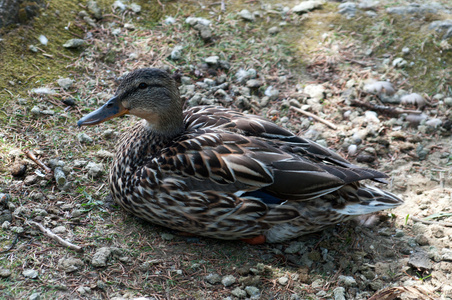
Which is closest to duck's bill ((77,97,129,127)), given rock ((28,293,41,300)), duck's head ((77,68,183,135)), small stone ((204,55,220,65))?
duck's head ((77,68,183,135))

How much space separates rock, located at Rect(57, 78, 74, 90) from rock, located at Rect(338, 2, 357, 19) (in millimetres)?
3290

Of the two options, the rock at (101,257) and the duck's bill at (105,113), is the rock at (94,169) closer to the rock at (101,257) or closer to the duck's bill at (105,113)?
the duck's bill at (105,113)

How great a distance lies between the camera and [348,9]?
5.94 meters

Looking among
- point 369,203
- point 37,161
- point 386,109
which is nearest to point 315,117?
point 386,109

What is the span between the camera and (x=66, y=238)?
3496 mm

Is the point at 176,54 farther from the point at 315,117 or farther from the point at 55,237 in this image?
the point at 55,237

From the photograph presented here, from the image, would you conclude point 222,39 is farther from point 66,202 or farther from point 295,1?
point 66,202

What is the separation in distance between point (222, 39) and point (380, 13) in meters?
1.94

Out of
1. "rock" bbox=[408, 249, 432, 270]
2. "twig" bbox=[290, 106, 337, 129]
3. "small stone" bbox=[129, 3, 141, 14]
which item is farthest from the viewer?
"small stone" bbox=[129, 3, 141, 14]

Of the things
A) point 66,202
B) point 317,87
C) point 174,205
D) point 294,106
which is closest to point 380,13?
point 317,87

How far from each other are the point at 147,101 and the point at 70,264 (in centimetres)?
136

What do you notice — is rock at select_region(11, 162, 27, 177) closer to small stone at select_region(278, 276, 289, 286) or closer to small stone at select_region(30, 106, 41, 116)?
small stone at select_region(30, 106, 41, 116)

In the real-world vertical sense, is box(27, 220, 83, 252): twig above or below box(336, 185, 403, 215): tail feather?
below

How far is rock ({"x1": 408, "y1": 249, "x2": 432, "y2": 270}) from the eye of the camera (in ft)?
11.4
